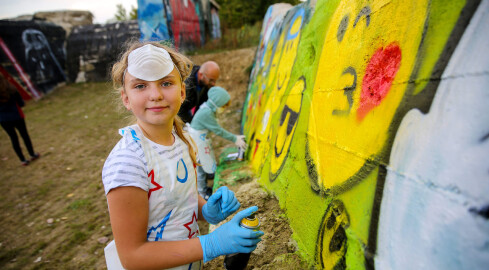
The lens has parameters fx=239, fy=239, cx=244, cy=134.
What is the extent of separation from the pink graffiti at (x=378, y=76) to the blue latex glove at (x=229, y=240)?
79cm

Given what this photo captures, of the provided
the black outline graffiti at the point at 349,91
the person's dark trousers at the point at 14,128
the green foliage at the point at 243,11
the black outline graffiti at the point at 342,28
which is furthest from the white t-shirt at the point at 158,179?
the green foliage at the point at 243,11

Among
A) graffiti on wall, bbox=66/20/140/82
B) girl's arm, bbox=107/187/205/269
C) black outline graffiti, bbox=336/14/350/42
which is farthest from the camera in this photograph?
graffiti on wall, bbox=66/20/140/82

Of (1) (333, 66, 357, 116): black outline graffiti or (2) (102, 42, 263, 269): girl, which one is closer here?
(2) (102, 42, 263, 269): girl

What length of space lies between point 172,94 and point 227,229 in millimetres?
737

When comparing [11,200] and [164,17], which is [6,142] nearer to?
[11,200]

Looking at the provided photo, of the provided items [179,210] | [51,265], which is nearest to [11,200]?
[51,265]

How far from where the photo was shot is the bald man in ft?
14.0

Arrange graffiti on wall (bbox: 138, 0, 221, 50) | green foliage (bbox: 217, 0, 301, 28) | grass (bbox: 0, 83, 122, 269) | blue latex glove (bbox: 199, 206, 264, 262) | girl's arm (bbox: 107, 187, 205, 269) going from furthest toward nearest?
green foliage (bbox: 217, 0, 301, 28), graffiti on wall (bbox: 138, 0, 221, 50), grass (bbox: 0, 83, 122, 269), blue latex glove (bbox: 199, 206, 264, 262), girl's arm (bbox: 107, 187, 205, 269)

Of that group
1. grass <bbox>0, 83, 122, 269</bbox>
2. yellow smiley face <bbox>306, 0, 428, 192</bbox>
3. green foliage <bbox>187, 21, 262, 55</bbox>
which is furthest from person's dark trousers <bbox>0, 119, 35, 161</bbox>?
green foliage <bbox>187, 21, 262, 55</bbox>

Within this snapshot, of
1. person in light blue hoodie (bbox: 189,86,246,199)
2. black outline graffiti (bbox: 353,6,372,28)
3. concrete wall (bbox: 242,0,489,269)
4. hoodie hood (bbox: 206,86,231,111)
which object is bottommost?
person in light blue hoodie (bbox: 189,86,246,199)

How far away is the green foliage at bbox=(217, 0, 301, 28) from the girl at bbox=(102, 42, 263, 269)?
18.9m

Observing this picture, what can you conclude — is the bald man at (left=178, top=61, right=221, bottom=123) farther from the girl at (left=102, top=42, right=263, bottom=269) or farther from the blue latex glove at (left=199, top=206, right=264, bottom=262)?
the blue latex glove at (left=199, top=206, right=264, bottom=262)

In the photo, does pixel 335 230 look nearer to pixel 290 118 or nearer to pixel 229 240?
pixel 229 240

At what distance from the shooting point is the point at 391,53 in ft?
3.55
